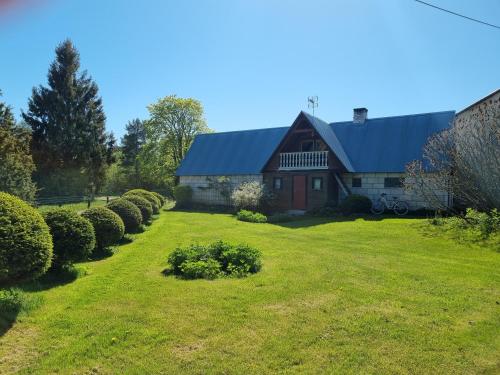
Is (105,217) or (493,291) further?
(105,217)

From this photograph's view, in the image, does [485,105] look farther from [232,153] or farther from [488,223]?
[232,153]

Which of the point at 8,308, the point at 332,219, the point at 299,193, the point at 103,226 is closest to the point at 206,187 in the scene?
the point at 299,193

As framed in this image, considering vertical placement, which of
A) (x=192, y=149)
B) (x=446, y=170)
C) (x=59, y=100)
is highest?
(x=59, y=100)

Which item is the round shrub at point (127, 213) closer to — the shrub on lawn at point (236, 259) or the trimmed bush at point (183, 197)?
the shrub on lawn at point (236, 259)

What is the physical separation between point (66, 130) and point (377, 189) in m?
28.5

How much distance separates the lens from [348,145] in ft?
86.0

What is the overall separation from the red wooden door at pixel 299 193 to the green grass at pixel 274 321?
15170mm

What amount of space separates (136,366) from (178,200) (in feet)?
84.2

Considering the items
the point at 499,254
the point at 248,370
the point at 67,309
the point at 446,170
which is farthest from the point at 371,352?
the point at 446,170

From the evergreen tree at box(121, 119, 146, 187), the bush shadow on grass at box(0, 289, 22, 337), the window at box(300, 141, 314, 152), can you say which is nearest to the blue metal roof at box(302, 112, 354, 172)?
the window at box(300, 141, 314, 152)

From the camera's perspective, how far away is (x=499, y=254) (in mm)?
10422

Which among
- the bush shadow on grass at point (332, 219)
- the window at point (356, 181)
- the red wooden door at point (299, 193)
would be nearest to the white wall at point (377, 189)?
the window at point (356, 181)

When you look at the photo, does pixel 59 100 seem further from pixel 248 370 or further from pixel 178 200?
pixel 248 370

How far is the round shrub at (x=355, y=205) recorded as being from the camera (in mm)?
21469
